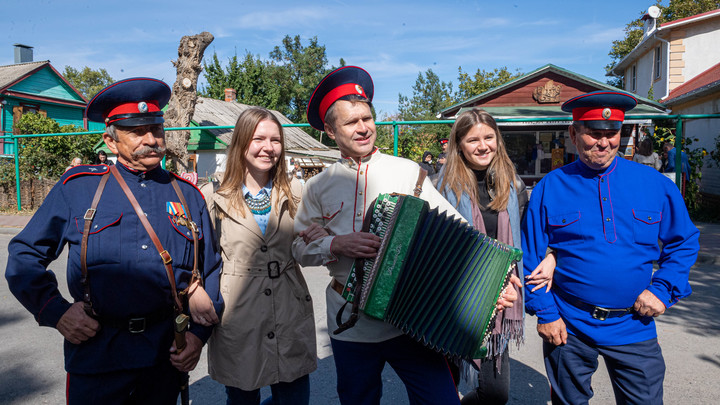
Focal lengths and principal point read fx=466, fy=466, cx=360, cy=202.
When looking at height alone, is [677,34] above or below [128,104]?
above

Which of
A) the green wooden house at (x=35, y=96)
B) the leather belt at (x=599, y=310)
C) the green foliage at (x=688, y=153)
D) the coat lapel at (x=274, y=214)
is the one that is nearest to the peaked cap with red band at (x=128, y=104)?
the coat lapel at (x=274, y=214)

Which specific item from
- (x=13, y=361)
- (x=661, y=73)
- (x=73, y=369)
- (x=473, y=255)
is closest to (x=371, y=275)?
(x=473, y=255)

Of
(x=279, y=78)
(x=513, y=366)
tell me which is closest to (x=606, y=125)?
(x=513, y=366)

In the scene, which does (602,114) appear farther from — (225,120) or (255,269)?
(225,120)

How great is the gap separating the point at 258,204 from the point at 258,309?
0.57 metres

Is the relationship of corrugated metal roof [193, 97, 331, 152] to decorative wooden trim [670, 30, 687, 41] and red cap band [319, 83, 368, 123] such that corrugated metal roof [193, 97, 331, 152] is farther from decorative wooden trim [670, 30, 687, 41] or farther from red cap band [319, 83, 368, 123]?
red cap band [319, 83, 368, 123]

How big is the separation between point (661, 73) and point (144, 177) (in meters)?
25.8

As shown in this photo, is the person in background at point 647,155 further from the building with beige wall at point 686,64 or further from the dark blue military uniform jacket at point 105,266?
the dark blue military uniform jacket at point 105,266

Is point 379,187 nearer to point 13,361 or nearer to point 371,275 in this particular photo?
point 371,275

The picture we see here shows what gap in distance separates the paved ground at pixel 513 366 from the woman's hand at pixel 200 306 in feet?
5.01

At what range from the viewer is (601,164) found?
2.42 m

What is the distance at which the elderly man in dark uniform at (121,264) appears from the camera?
1.92m

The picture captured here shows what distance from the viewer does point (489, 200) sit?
2.79 m

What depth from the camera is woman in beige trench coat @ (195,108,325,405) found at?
244cm
